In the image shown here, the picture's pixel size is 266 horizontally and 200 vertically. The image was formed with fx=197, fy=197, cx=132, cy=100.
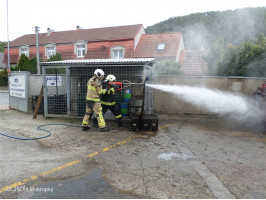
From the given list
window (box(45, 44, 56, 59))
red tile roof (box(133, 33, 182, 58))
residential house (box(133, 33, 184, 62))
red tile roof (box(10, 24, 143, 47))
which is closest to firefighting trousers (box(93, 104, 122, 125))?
residential house (box(133, 33, 184, 62))

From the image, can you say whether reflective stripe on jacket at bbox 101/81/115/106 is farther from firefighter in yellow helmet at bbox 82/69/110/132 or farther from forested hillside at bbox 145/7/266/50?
forested hillside at bbox 145/7/266/50

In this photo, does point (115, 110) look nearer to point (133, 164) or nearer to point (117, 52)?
point (133, 164)

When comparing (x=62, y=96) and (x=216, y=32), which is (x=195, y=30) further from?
(x=62, y=96)

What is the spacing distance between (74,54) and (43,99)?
43.2ft

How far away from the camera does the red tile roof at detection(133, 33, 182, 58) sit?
17156 mm

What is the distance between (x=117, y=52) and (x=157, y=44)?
3.94 m

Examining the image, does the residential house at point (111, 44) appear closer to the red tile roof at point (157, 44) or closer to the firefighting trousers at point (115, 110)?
the red tile roof at point (157, 44)

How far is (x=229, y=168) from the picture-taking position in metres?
3.65

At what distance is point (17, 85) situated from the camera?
8.68 m

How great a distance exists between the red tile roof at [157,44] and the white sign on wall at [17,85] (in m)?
11.3

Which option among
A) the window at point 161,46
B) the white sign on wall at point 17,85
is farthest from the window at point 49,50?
the white sign on wall at point 17,85

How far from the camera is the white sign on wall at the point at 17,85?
8.31m

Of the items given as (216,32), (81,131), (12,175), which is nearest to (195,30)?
(216,32)

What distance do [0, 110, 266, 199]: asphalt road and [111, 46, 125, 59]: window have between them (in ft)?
45.4
